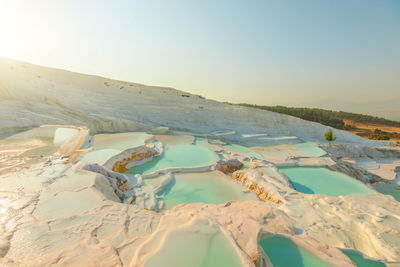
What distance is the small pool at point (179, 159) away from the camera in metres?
6.07

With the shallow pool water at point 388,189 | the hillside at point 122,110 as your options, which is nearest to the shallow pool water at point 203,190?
the hillside at point 122,110

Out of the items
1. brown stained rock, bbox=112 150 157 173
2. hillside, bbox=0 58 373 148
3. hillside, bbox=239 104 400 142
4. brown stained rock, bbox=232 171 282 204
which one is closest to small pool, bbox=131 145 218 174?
brown stained rock, bbox=112 150 157 173

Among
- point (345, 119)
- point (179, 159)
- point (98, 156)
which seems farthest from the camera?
point (345, 119)

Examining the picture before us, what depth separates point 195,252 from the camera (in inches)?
73.3

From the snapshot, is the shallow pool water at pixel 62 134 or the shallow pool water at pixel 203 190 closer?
the shallow pool water at pixel 203 190

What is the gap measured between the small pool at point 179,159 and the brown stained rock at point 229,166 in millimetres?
364

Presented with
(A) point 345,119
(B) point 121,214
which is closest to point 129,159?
(B) point 121,214

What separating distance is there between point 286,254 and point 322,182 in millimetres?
5220

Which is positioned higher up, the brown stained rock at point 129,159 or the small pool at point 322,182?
the brown stained rock at point 129,159

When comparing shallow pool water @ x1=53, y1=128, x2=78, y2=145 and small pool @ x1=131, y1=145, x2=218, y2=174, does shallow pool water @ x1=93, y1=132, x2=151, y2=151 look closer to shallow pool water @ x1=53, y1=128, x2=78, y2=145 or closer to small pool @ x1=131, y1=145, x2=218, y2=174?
shallow pool water @ x1=53, y1=128, x2=78, y2=145

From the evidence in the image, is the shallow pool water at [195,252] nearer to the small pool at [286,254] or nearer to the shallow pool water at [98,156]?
the small pool at [286,254]

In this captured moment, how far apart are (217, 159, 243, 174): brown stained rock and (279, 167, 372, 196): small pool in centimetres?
192

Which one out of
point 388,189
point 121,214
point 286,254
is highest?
point 121,214

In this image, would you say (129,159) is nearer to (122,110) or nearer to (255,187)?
(255,187)
